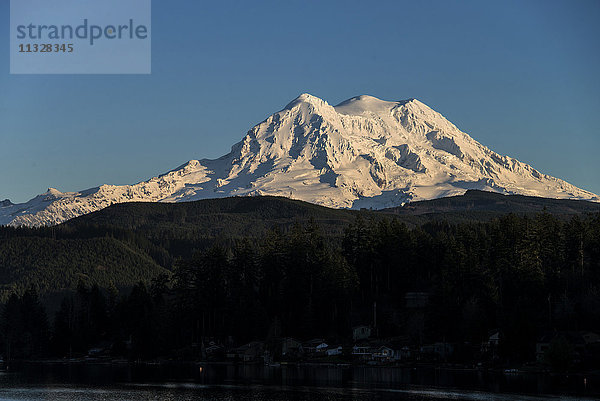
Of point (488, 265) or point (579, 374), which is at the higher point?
point (488, 265)

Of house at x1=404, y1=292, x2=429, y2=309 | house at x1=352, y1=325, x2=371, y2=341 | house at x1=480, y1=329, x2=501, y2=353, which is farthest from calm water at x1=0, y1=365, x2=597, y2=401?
house at x1=404, y1=292, x2=429, y2=309

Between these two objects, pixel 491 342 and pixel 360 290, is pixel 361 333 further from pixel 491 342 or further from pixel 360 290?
pixel 491 342

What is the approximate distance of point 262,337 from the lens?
6029 inches

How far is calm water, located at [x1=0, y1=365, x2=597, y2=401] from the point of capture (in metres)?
94.6

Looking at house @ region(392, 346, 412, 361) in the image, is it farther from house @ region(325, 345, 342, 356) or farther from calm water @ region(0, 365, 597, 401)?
house @ region(325, 345, 342, 356)

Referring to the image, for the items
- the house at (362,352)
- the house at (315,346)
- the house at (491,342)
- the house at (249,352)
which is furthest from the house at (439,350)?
the house at (249,352)

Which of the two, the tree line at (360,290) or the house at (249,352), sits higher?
the tree line at (360,290)

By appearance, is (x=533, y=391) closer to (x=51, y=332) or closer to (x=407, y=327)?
(x=407, y=327)

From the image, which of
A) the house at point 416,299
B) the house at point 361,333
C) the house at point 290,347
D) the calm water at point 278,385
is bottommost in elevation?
the calm water at point 278,385

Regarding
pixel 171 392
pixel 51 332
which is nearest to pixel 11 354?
pixel 51 332

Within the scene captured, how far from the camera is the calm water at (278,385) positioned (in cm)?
9462

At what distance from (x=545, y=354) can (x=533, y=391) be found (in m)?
20.4

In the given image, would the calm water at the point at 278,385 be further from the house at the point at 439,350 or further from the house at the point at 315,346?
the house at the point at 315,346

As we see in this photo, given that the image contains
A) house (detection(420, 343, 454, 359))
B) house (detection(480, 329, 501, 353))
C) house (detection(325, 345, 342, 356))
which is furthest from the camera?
house (detection(325, 345, 342, 356))
